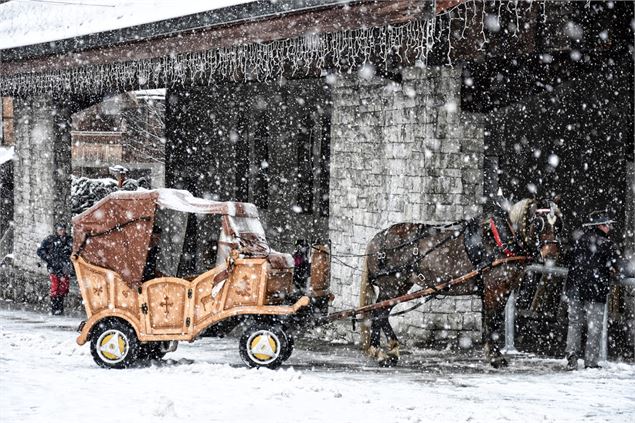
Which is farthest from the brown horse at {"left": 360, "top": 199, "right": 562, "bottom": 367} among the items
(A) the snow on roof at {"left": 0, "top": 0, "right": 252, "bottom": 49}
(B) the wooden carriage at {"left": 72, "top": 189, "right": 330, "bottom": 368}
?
(A) the snow on roof at {"left": 0, "top": 0, "right": 252, "bottom": 49}

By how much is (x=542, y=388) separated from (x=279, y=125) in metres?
11.5

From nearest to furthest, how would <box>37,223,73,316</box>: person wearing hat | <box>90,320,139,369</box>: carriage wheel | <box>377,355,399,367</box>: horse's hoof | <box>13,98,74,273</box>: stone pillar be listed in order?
<box>90,320,139,369</box>: carriage wheel, <box>377,355,399,367</box>: horse's hoof, <box>37,223,73,316</box>: person wearing hat, <box>13,98,74,273</box>: stone pillar

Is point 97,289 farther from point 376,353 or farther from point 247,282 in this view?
point 376,353

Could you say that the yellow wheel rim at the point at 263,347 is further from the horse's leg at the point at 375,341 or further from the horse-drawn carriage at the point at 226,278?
the horse's leg at the point at 375,341

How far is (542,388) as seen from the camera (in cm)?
1004

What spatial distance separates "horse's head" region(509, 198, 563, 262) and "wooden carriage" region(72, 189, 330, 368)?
2266 mm

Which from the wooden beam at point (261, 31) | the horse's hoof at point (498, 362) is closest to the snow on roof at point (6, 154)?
the wooden beam at point (261, 31)

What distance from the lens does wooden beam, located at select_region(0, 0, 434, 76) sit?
36.8 feet

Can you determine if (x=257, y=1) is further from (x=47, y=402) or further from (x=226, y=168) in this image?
(x=226, y=168)

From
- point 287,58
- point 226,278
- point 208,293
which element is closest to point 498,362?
point 226,278

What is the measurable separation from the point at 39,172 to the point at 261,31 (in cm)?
985

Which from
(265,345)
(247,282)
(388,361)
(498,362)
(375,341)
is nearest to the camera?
(247,282)

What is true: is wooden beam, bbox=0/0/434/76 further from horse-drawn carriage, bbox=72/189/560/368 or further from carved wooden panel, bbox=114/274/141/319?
carved wooden panel, bbox=114/274/141/319

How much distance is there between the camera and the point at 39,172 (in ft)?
69.5
